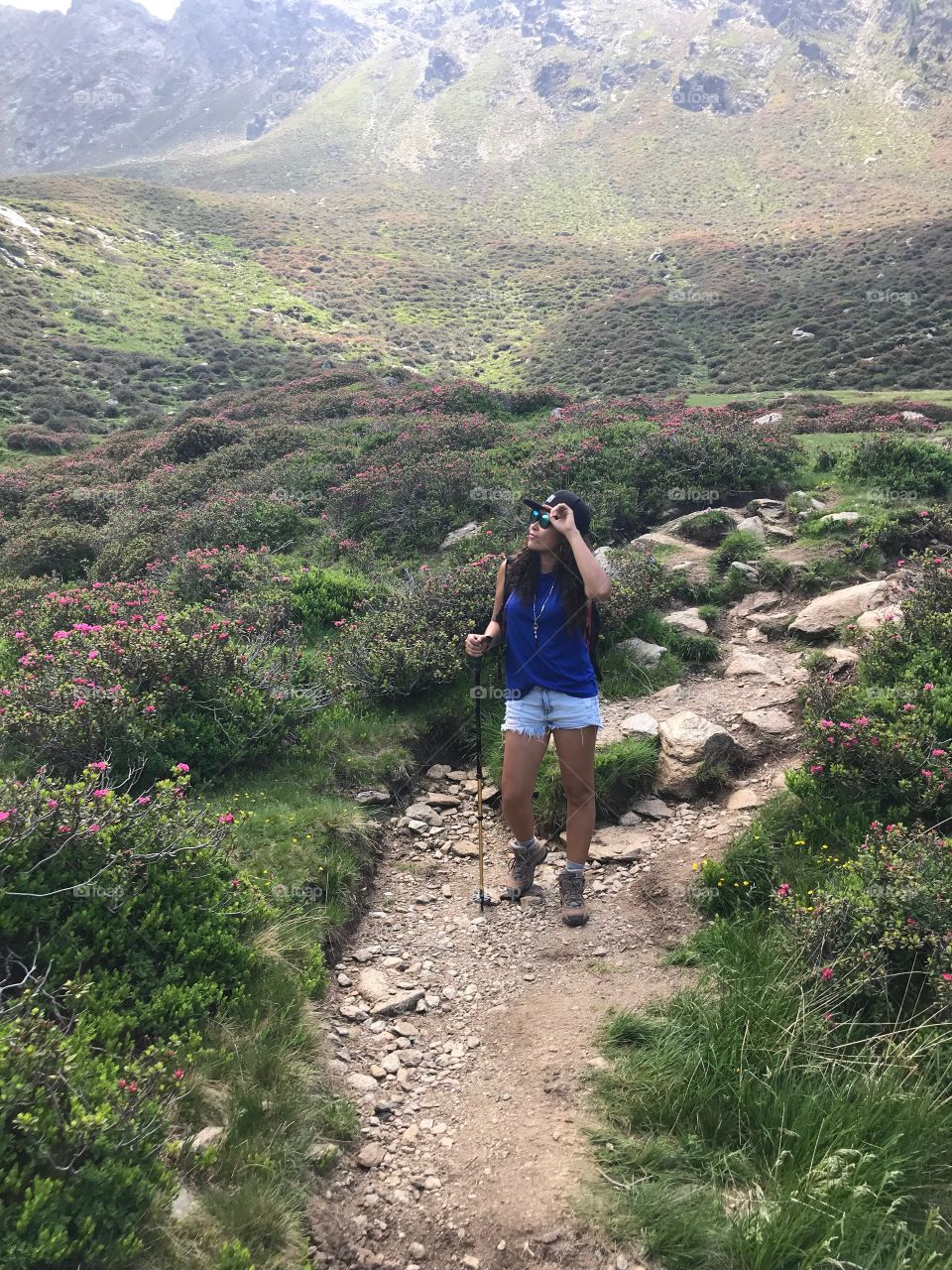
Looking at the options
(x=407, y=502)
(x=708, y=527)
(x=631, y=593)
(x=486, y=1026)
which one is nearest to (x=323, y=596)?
(x=631, y=593)

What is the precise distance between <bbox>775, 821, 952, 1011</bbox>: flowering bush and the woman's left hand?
2.38 meters

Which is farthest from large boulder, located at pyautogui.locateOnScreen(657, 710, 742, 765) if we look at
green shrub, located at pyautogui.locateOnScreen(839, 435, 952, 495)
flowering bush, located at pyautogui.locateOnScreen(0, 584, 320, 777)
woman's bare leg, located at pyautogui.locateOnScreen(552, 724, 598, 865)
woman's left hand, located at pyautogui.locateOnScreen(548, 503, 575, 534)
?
green shrub, located at pyautogui.locateOnScreen(839, 435, 952, 495)

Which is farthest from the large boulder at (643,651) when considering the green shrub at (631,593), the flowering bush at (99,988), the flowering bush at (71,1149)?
the flowering bush at (71,1149)

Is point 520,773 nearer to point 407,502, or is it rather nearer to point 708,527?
point 708,527

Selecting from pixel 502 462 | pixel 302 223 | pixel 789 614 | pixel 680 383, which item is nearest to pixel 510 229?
pixel 302 223

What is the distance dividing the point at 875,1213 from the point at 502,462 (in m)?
12.1

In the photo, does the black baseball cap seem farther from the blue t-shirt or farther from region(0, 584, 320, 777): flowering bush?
region(0, 584, 320, 777): flowering bush

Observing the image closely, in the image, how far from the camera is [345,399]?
70.4 feet

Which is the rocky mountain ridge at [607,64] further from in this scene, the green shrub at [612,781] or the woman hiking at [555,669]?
the woman hiking at [555,669]

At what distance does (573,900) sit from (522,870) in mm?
441

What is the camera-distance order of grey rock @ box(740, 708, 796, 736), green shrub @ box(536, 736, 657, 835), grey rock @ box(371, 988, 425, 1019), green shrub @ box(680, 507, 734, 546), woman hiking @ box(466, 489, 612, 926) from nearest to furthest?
grey rock @ box(371, 988, 425, 1019) → woman hiking @ box(466, 489, 612, 926) → green shrub @ box(536, 736, 657, 835) → grey rock @ box(740, 708, 796, 736) → green shrub @ box(680, 507, 734, 546)

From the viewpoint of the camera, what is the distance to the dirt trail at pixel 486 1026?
9.03 feet

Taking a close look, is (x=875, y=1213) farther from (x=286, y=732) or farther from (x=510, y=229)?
(x=510, y=229)

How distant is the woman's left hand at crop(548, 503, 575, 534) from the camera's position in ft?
13.7
